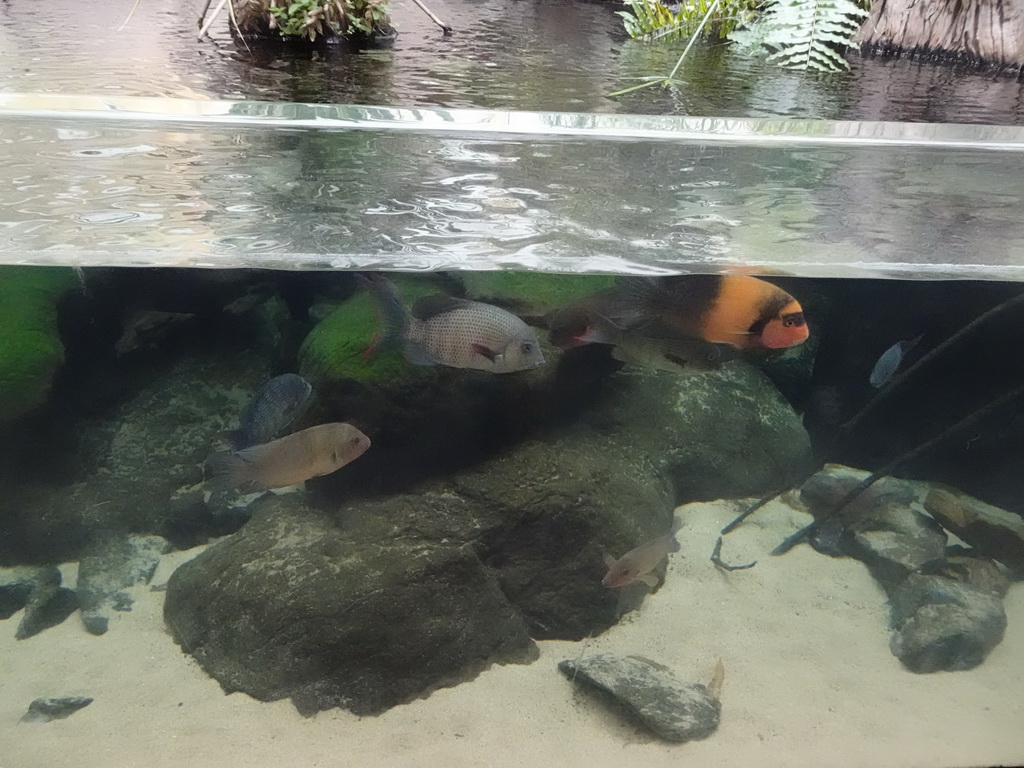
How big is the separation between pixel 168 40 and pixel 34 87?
1.81 metres

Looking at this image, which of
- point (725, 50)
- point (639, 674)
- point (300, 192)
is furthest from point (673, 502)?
point (725, 50)

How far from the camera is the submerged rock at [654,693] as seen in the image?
10.2ft

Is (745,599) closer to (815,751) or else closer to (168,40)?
(815,751)

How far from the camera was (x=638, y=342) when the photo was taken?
3.09m

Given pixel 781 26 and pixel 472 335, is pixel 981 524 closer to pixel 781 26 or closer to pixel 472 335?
pixel 472 335

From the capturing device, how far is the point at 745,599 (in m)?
3.66

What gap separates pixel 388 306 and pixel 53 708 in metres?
2.32

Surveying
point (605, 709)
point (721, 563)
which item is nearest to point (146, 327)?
point (605, 709)

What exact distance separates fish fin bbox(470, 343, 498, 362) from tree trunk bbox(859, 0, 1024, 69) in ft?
21.5

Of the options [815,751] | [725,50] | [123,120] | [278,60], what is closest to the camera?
[815,751]

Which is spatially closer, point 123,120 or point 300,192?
point 300,192

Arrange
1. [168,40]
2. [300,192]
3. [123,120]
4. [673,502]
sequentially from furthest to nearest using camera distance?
1. [168,40]
2. [123,120]
3. [673,502]
4. [300,192]

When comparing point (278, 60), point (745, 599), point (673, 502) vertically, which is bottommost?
point (745, 599)

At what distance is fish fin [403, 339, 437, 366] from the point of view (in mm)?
2971
